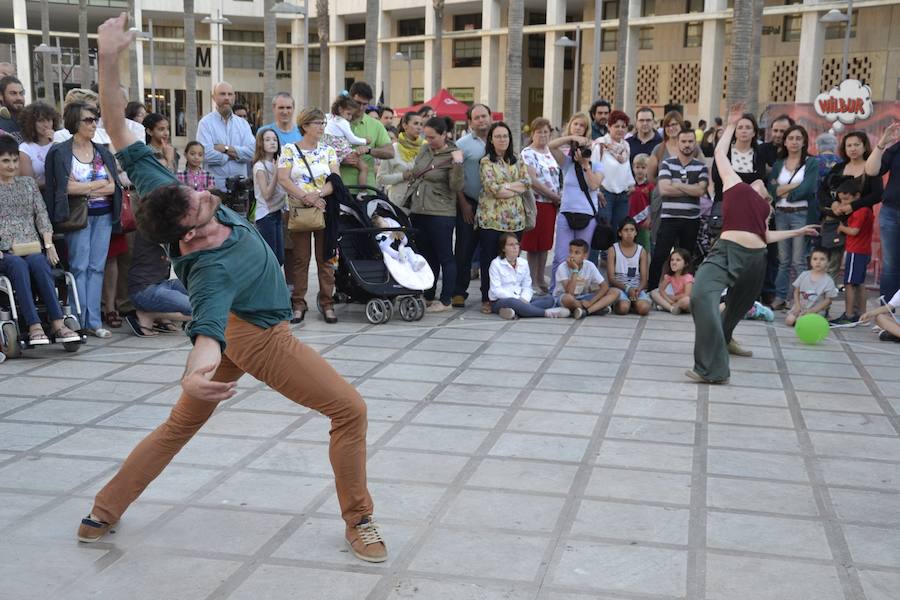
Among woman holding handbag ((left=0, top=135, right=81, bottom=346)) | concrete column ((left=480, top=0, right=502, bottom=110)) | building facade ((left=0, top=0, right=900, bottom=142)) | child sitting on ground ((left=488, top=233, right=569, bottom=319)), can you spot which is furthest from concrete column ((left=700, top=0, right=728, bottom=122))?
woman holding handbag ((left=0, top=135, right=81, bottom=346))

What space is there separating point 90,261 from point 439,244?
339 cm

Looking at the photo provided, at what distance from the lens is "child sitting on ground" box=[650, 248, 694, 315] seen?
34.1ft

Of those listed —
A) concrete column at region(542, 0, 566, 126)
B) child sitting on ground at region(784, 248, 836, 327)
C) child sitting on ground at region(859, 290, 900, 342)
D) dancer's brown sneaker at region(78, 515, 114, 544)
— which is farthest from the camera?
concrete column at region(542, 0, 566, 126)

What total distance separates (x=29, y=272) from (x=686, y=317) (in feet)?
20.4

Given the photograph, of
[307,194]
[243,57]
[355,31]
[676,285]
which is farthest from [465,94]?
[307,194]

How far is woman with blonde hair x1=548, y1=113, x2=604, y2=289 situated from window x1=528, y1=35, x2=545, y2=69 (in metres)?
41.2

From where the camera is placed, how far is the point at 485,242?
34.2ft

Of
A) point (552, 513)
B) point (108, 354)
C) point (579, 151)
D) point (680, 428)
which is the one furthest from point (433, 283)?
point (552, 513)

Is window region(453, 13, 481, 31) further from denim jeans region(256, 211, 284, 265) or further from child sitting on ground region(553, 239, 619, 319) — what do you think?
denim jeans region(256, 211, 284, 265)

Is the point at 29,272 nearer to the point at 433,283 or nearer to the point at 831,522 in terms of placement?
the point at 433,283

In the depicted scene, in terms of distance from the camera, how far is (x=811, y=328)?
8922 millimetres

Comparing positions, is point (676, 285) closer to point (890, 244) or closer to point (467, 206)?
point (890, 244)

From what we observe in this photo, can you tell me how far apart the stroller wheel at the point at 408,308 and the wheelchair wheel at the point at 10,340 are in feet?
11.3

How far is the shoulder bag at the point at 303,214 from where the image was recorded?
9.34 metres
